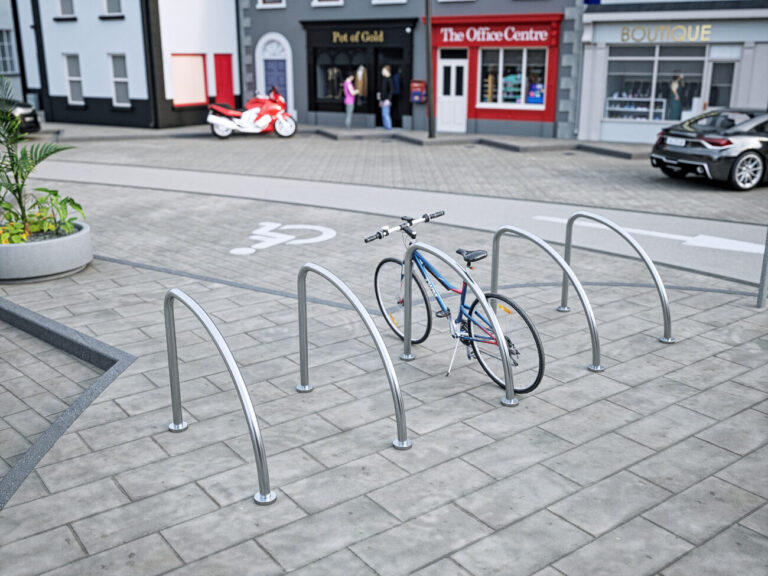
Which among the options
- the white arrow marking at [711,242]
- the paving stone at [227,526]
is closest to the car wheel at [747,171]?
the white arrow marking at [711,242]

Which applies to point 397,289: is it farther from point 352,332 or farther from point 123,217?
point 123,217

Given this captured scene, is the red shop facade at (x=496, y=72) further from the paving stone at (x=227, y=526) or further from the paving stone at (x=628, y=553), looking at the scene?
the paving stone at (x=227, y=526)

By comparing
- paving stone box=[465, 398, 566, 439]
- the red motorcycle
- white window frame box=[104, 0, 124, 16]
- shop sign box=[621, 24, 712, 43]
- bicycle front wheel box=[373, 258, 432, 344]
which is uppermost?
white window frame box=[104, 0, 124, 16]

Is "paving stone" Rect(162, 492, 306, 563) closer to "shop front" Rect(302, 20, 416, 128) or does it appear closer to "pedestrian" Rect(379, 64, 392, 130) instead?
"pedestrian" Rect(379, 64, 392, 130)

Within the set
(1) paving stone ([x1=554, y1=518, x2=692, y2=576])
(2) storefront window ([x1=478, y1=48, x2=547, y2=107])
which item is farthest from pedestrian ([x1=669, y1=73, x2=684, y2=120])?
(1) paving stone ([x1=554, y1=518, x2=692, y2=576])

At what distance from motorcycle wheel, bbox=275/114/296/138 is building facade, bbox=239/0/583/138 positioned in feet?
9.13

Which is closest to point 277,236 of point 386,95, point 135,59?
point 386,95

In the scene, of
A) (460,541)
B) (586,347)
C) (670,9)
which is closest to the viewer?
(460,541)

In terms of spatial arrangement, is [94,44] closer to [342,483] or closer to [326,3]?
[326,3]

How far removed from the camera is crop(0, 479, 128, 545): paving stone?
3.96 meters

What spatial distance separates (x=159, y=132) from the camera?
23938mm

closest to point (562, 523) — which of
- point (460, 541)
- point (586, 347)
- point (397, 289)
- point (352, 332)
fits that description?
point (460, 541)

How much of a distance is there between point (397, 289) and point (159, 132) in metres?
18.6

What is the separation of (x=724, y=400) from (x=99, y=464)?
417 centimetres
